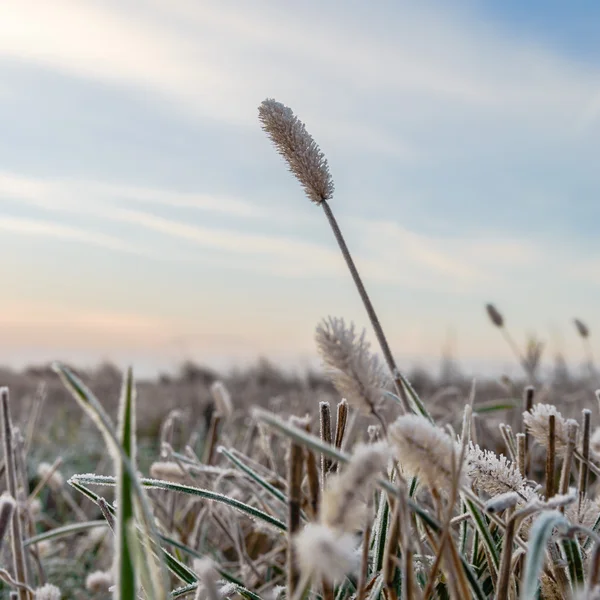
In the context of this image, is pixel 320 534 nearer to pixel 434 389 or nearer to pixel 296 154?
pixel 296 154

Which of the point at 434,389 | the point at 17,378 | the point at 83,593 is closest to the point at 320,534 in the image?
the point at 83,593

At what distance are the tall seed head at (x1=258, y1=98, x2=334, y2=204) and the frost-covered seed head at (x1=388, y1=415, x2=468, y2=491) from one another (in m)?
0.31

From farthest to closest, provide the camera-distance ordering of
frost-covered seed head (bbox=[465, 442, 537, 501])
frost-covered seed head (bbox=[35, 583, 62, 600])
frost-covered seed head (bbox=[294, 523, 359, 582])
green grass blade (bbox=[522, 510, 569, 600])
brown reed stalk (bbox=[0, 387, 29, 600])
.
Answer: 1. brown reed stalk (bbox=[0, 387, 29, 600])
2. frost-covered seed head (bbox=[35, 583, 62, 600])
3. frost-covered seed head (bbox=[465, 442, 537, 501])
4. green grass blade (bbox=[522, 510, 569, 600])
5. frost-covered seed head (bbox=[294, 523, 359, 582])

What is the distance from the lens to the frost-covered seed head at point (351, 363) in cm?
68

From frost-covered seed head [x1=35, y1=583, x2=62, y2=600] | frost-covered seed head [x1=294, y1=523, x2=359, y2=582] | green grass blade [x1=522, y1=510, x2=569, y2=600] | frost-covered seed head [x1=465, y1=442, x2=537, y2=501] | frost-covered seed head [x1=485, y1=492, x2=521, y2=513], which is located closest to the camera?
frost-covered seed head [x1=294, y1=523, x2=359, y2=582]

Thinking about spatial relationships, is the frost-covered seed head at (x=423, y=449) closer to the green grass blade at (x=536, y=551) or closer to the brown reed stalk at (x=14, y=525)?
the green grass blade at (x=536, y=551)

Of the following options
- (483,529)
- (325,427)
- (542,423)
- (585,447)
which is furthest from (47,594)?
(585,447)

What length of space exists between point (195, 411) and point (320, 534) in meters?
5.33

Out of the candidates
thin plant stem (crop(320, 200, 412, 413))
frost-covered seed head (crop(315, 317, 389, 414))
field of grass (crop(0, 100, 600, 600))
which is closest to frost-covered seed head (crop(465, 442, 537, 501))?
field of grass (crop(0, 100, 600, 600))

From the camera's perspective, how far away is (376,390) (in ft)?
2.27

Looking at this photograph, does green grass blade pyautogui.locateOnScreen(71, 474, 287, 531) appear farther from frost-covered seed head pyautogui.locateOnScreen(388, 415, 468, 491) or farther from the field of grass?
frost-covered seed head pyautogui.locateOnScreen(388, 415, 468, 491)

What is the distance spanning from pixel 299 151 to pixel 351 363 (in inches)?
12.8

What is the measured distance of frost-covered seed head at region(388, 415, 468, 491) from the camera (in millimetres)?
703

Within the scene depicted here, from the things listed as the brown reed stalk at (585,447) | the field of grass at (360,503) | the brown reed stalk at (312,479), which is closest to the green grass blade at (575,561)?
A: the field of grass at (360,503)
